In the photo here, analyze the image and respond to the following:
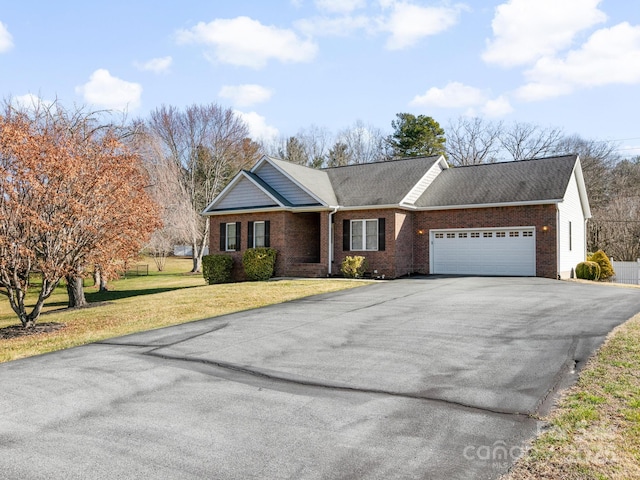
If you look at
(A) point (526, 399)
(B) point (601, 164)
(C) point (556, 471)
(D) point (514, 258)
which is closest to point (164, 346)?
(A) point (526, 399)

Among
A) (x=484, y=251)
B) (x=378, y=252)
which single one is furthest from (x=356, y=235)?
(x=484, y=251)

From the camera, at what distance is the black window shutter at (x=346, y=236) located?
74.2 ft

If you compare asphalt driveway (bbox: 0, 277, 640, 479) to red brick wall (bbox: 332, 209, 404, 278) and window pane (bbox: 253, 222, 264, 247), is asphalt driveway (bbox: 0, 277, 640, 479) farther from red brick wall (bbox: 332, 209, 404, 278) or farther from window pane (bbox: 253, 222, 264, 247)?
window pane (bbox: 253, 222, 264, 247)

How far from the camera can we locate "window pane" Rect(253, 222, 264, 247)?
24172 mm

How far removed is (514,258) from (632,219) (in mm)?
18813

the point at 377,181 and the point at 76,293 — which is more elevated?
the point at 377,181

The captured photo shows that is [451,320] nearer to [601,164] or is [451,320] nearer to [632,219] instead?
[632,219]

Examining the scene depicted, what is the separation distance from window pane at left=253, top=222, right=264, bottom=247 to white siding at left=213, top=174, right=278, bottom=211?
0.96 metres

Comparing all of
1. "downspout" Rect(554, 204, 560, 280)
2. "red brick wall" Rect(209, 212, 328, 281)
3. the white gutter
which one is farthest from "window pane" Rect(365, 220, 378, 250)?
"downspout" Rect(554, 204, 560, 280)

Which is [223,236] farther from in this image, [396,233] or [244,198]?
[396,233]

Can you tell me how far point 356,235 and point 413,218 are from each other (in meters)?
2.81

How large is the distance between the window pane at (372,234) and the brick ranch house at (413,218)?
1.8 inches

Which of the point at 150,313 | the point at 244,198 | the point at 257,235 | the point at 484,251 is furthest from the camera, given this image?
the point at 244,198

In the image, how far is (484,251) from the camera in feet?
70.4
